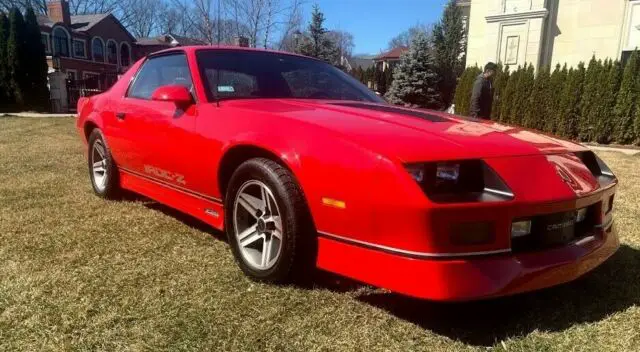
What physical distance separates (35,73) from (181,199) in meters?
20.7

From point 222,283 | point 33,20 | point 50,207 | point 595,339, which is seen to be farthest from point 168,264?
point 33,20

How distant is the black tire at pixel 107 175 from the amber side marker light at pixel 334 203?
8.68 feet

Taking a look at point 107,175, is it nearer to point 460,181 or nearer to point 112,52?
point 460,181

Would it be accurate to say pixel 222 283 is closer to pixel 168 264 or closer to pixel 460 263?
pixel 168 264

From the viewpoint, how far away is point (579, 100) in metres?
12.9

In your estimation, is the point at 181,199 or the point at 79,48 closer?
the point at 181,199

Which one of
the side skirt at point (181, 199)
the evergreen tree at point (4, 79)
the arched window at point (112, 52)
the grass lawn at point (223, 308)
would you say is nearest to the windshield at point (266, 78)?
the side skirt at point (181, 199)

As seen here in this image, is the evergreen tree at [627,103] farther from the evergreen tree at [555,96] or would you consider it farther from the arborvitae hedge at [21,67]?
the arborvitae hedge at [21,67]

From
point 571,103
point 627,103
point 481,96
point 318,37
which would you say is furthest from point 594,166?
point 318,37

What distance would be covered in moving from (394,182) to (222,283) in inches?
45.3

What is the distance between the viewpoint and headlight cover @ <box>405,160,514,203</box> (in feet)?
6.38

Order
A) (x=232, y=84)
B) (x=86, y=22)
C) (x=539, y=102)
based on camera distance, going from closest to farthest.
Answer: (x=232, y=84)
(x=539, y=102)
(x=86, y=22)

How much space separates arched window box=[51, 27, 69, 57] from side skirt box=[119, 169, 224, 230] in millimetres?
37330

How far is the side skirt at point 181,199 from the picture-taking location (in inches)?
116
